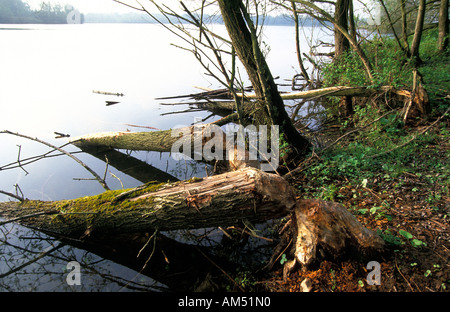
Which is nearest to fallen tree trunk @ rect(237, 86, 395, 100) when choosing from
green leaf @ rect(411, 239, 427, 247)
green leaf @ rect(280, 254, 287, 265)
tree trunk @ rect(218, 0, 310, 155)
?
tree trunk @ rect(218, 0, 310, 155)

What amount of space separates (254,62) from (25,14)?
1565 inches

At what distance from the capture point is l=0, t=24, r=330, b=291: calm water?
9.86 feet

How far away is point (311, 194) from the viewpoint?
3441 mm

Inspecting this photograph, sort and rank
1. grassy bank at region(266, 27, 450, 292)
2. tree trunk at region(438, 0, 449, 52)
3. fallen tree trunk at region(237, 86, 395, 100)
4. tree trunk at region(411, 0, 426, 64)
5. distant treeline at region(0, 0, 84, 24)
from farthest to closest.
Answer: distant treeline at region(0, 0, 84, 24) → tree trunk at region(438, 0, 449, 52) → tree trunk at region(411, 0, 426, 64) → fallen tree trunk at region(237, 86, 395, 100) → grassy bank at region(266, 27, 450, 292)

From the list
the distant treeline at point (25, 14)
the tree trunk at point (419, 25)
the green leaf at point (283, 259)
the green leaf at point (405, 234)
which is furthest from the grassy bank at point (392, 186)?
the distant treeline at point (25, 14)

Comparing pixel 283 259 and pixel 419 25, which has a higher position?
pixel 419 25

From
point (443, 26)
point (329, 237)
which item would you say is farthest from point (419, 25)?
point (329, 237)

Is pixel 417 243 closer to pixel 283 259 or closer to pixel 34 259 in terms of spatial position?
pixel 283 259

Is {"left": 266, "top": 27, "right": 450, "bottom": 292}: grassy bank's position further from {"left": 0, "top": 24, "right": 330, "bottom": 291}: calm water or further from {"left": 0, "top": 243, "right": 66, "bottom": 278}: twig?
{"left": 0, "top": 243, "right": 66, "bottom": 278}: twig

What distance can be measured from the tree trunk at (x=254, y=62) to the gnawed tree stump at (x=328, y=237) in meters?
1.95

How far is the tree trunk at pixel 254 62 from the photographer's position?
345cm

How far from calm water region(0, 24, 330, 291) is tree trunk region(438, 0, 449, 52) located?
4.38 meters

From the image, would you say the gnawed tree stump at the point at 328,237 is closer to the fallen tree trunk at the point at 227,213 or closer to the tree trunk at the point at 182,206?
the fallen tree trunk at the point at 227,213

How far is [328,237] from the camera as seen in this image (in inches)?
90.5
